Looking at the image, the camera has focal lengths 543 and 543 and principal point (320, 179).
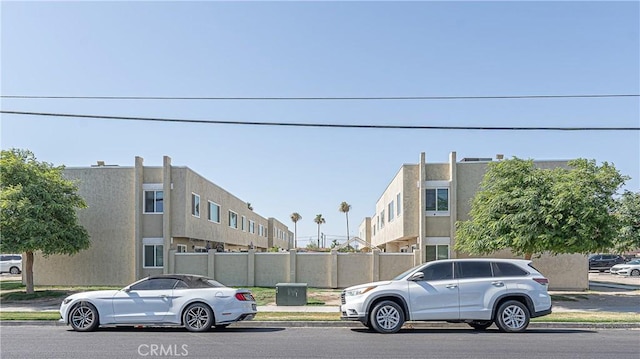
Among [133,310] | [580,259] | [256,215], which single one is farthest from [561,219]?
[256,215]

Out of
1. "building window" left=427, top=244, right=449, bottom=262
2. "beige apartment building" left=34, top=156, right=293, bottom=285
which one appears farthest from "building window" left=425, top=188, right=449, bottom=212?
"beige apartment building" left=34, top=156, right=293, bottom=285

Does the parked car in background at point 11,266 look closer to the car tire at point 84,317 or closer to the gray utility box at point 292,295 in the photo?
the gray utility box at point 292,295

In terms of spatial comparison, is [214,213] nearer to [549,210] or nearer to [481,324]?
[549,210]

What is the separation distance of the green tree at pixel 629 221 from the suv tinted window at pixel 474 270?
45.8 ft

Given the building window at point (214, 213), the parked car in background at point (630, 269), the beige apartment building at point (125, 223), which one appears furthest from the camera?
the parked car in background at point (630, 269)

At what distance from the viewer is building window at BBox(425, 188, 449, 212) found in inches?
1065

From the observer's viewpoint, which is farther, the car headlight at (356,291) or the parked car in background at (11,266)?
the parked car in background at (11,266)

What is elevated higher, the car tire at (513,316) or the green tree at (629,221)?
the green tree at (629,221)

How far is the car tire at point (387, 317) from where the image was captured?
1273 cm

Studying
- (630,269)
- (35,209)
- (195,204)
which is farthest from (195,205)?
(630,269)

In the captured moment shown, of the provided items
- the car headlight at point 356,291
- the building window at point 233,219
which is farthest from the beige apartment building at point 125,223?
the car headlight at point 356,291

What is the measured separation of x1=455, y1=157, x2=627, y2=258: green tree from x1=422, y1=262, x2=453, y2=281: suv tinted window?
327 inches

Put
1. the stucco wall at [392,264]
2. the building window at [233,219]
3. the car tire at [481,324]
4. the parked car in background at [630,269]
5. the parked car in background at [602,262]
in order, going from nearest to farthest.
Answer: the car tire at [481,324] → the stucco wall at [392,264] → the building window at [233,219] → the parked car in background at [630,269] → the parked car in background at [602,262]

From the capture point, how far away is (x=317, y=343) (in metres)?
11.4
